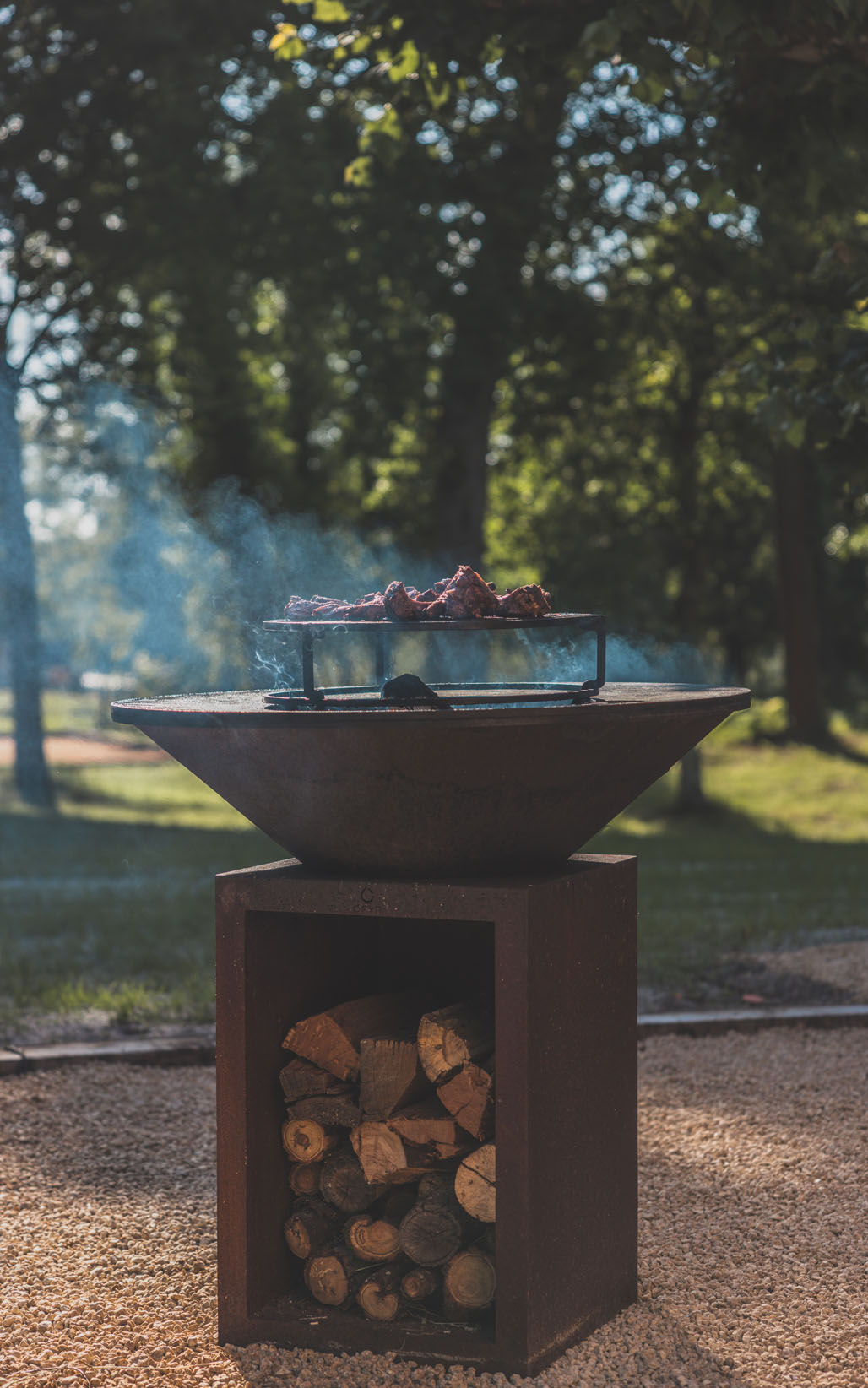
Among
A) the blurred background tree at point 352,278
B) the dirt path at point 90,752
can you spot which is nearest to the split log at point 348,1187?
the blurred background tree at point 352,278

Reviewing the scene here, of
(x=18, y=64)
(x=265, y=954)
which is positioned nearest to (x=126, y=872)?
(x=265, y=954)

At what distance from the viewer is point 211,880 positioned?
9867 millimetres

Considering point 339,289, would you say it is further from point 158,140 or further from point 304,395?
point 304,395

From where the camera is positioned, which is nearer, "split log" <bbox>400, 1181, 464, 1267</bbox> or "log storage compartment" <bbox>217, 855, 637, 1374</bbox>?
"log storage compartment" <bbox>217, 855, 637, 1374</bbox>

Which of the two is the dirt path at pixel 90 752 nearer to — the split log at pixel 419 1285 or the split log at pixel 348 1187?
the split log at pixel 348 1187

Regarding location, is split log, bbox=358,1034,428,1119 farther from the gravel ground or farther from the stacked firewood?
the gravel ground

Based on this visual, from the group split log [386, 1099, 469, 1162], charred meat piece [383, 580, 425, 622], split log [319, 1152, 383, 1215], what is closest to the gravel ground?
split log [319, 1152, 383, 1215]

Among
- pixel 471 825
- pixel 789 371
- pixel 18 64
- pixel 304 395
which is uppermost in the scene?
pixel 18 64

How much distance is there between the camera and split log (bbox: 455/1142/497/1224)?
310 cm

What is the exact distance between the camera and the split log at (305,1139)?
327 cm

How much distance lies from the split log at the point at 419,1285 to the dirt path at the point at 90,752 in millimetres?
18301

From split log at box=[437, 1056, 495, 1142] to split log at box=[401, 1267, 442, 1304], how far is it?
0.33 meters

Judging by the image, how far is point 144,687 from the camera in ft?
66.3

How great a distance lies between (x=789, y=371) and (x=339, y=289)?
368 inches
